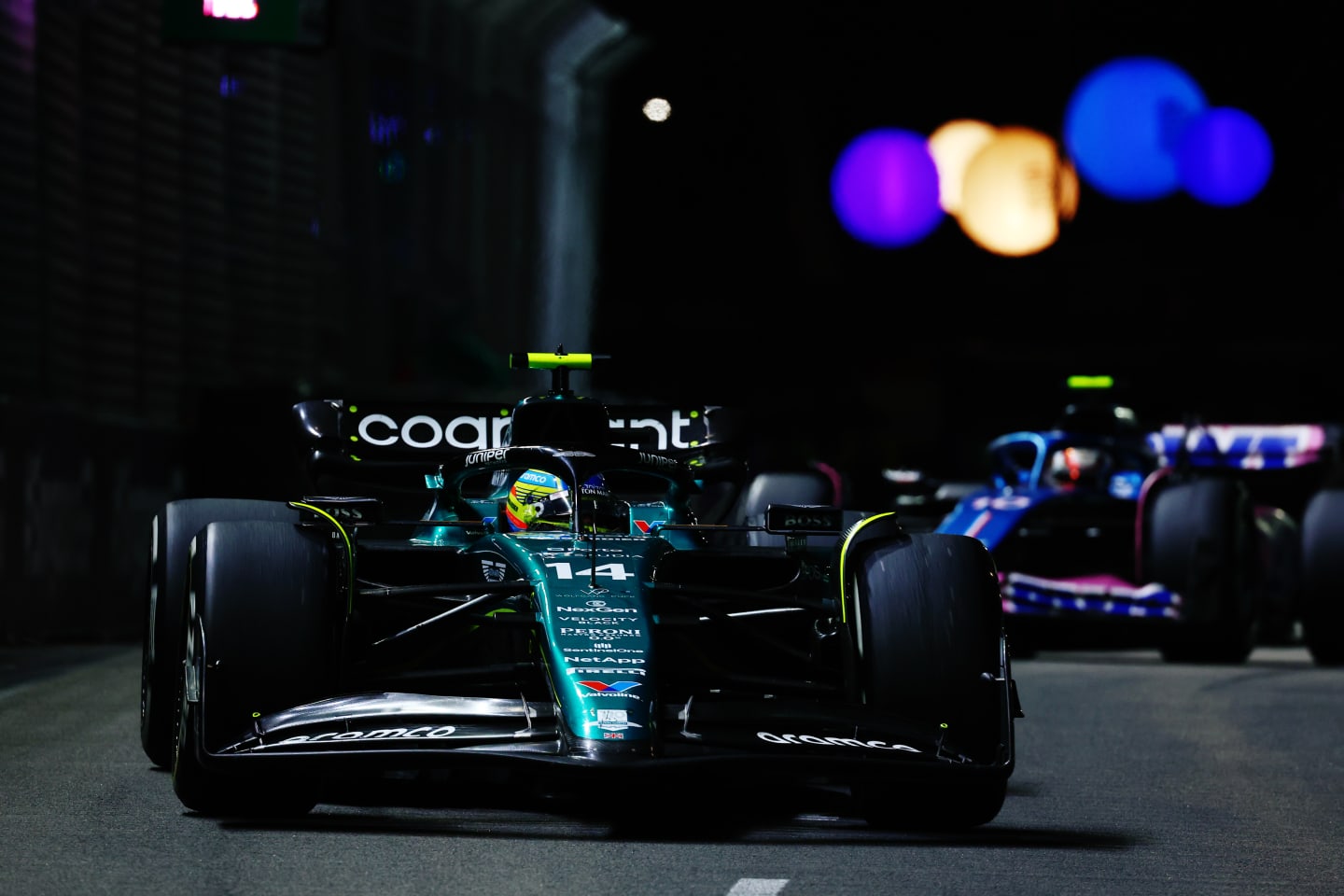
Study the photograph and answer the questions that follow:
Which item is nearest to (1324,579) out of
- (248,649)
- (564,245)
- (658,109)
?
(658,109)

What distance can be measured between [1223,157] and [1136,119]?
4.70 feet

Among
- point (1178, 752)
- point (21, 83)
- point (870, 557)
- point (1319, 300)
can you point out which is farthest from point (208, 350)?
point (1319, 300)

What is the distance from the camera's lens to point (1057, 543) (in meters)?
17.0

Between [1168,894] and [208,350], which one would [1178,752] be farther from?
[208,350]

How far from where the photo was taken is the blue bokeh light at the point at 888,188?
39.9 m

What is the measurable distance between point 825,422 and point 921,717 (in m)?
33.0

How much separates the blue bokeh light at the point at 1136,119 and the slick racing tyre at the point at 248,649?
3039 centimetres

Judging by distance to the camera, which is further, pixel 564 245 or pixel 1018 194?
pixel 1018 194

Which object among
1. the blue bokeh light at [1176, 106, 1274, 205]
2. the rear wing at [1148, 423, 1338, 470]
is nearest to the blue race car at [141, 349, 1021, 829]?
the rear wing at [1148, 423, 1338, 470]

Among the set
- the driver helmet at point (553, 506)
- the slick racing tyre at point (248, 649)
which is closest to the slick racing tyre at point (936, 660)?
the driver helmet at point (553, 506)

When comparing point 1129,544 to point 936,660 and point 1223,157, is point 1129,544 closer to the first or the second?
point 936,660

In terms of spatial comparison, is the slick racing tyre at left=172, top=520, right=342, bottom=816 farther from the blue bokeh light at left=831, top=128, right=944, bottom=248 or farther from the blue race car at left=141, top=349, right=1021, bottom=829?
the blue bokeh light at left=831, top=128, right=944, bottom=248

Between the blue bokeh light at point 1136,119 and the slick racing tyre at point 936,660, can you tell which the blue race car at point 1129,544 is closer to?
the slick racing tyre at point 936,660

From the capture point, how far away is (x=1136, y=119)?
1464 inches
